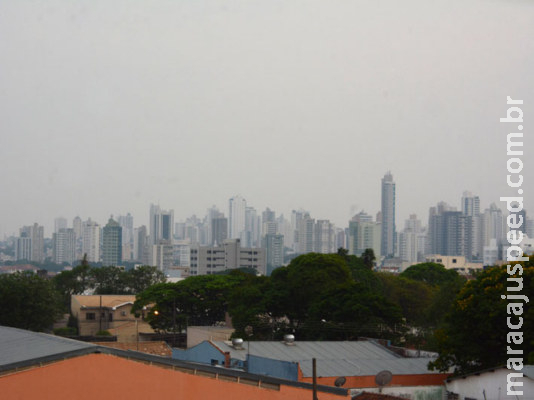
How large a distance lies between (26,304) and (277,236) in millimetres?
87149

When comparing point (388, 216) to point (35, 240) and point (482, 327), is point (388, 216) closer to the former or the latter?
point (35, 240)

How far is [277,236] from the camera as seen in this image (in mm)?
106812

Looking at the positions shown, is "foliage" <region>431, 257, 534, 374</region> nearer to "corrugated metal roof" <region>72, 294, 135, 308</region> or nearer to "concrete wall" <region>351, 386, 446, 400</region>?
"concrete wall" <region>351, 386, 446, 400</region>

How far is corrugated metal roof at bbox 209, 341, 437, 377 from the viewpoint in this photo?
394 inches

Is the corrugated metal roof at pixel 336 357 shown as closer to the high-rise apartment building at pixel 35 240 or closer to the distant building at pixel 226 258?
the distant building at pixel 226 258

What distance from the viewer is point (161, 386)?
19.3 ft

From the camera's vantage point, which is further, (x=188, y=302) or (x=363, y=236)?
(x=363, y=236)

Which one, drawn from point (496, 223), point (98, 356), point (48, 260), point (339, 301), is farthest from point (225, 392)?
point (48, 260)

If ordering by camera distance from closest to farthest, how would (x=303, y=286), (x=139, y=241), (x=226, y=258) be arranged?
(x=303, y=286) → (x=226, y=258) → (x=139, y=241)

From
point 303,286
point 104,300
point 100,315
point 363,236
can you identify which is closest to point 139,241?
point 363,236

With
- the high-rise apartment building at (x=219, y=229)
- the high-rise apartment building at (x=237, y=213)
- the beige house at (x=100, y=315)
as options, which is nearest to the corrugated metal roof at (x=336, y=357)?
the beige house at (x=100, y=315)

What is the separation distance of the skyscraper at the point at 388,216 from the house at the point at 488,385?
332 ft

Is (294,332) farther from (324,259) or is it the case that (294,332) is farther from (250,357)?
(250,357)

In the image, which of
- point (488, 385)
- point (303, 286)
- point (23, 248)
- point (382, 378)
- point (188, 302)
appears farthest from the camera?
point (23, 248)
